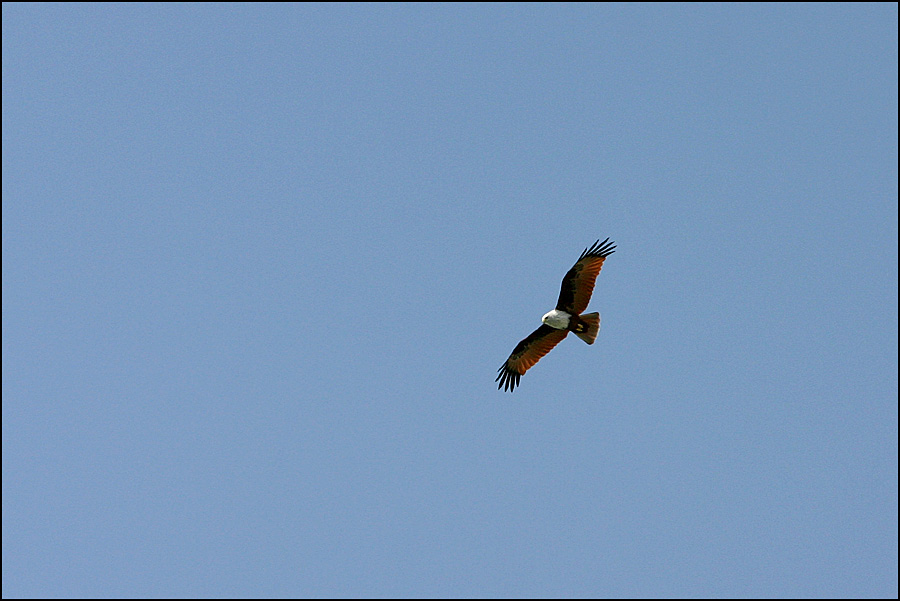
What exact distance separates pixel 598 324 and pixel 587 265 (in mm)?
1449

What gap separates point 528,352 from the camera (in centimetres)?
2461

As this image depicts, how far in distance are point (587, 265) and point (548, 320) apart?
5.30ft

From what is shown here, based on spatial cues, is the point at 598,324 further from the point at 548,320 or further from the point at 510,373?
the point at 510,373

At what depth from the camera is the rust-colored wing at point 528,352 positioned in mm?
23969

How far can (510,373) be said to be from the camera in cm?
2498

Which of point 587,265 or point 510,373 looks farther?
point 510,373

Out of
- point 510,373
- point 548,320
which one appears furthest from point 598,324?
point 510,373

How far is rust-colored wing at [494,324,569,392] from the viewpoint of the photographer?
944 inches

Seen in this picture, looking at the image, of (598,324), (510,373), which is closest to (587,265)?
(598,324)

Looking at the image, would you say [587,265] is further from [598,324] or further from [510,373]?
[510,373]

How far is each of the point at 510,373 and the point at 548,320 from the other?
261 cm

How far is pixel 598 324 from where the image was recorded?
22891 millimetres

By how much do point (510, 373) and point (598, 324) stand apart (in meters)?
3.18

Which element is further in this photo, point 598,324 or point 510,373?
point 510,373
